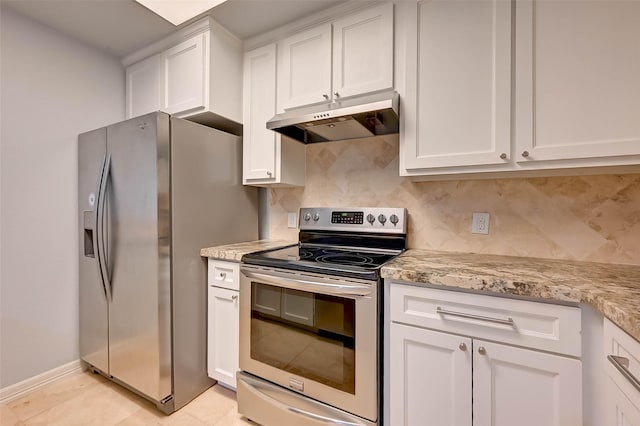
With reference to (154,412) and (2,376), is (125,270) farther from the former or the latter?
(2,376)

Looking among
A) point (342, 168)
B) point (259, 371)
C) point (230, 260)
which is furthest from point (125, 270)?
point (342, 168)

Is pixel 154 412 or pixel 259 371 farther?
pixel 154 412

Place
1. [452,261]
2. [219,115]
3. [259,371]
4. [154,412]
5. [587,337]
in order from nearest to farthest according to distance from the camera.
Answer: [587,337]
[452,261]
[259,371]
[154,412]
[219,115]

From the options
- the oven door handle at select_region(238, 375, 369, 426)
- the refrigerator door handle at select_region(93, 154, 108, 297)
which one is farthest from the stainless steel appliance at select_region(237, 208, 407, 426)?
the refrigerator door handle at select_region(93, 154, 108, 297)

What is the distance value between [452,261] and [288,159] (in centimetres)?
124

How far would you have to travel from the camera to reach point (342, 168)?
6.55ft

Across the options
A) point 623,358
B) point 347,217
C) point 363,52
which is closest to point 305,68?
point 363,52

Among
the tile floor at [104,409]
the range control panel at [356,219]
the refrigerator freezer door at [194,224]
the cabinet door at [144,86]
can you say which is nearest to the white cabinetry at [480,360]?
the range control panel at [356,219]

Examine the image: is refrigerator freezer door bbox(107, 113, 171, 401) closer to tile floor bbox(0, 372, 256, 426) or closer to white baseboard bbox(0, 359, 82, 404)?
tile floor bbox(0, 372, 256, 426)

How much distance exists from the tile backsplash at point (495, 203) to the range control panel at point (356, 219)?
94 millimetres

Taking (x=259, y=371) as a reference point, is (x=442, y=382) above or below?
above

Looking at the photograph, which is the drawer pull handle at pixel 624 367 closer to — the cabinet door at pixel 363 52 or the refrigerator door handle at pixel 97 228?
the cabinet door at pixel 363 52

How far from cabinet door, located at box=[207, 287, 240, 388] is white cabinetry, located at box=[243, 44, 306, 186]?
32.4 inches

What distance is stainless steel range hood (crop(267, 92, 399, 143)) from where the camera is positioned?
143 centimetres
